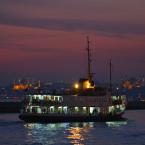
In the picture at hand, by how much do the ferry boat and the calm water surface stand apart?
1979mm

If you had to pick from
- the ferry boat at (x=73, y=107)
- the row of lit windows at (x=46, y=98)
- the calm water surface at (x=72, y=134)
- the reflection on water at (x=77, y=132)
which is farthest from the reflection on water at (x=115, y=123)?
the row of lit windows at (x=46, y=98)

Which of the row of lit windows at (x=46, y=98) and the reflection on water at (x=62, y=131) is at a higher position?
the row of lit windows at (x=46, y=98)

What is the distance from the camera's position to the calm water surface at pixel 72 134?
55.9 meters

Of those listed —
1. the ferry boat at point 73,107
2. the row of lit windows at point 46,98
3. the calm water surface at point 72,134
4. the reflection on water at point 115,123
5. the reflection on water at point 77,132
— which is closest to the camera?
the calm water surface at point 72,134

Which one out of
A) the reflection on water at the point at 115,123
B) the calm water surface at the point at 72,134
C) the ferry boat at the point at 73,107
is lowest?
the calm water surface at the point at 72,134

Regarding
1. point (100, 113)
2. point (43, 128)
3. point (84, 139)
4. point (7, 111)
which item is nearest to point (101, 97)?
point (100, 113)

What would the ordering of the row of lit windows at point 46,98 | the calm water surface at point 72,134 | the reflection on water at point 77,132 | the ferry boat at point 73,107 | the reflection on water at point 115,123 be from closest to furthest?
1. the calm water surface at point 72,134
2. the reflection on water at point 77,132
3. the reflection on water at point 115,123
4. the ferry boat at point 73,107
5. the row of lit windows at point 46,98

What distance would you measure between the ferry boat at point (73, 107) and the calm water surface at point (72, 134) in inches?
77.9

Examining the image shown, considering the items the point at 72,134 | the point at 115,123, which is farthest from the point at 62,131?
the point at 115,123

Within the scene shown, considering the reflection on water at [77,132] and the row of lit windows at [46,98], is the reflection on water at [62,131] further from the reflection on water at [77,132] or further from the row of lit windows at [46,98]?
the row of lit windows at [46,98]

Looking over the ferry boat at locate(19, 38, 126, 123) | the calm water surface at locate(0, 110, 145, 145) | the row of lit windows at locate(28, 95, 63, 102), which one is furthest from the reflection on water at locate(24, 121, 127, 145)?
the row of lit windows at locate(28, 95, 63, 102)

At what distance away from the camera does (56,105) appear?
3044 inches

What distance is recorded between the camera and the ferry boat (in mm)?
76500

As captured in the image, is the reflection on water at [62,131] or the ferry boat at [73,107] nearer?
the reflection on water at [62,131]
